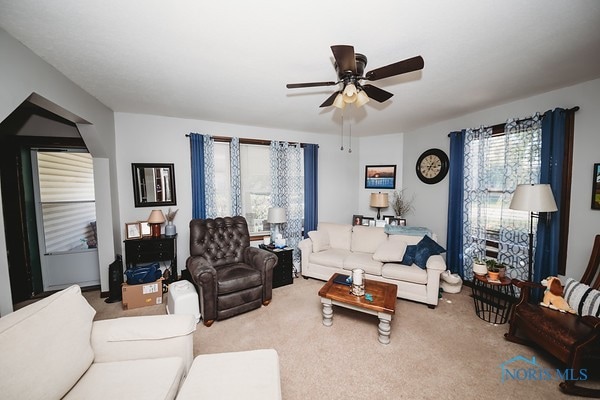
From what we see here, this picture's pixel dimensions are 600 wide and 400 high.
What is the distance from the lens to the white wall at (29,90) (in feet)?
5.15

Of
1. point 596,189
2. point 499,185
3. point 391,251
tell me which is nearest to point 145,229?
point 391,251

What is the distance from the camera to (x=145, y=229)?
3.35 meters

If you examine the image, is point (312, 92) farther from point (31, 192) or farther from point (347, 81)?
point (31, 192)

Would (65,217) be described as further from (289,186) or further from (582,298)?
(582,298)

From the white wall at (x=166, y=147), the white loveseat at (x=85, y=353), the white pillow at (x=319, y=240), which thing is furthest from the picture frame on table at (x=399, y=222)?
the white loveseat at (x=85, y=353)

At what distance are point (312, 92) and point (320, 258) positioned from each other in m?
2.46

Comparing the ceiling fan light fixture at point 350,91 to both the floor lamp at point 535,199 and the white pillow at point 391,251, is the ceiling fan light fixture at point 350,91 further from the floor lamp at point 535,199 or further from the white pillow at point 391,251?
the white pillow at point 391,251

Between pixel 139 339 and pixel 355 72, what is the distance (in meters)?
2.40

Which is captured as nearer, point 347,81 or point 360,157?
point 347,81

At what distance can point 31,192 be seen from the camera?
316 centimetres

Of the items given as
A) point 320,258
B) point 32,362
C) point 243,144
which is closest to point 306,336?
point 320,258

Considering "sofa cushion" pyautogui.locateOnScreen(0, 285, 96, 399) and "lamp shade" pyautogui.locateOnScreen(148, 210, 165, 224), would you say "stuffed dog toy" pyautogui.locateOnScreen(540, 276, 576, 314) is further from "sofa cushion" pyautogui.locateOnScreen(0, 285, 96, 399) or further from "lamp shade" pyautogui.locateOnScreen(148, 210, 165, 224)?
"lamp shade" pyautogui.locateOnScreen(148, 210, 165, 224)

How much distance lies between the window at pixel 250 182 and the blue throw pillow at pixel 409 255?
2405 mm

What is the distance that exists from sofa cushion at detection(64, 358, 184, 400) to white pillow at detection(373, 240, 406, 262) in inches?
107
